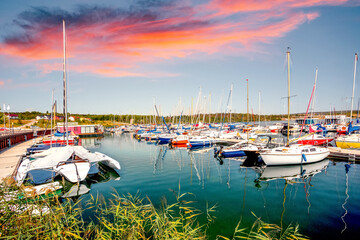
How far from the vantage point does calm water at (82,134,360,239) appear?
12539mm

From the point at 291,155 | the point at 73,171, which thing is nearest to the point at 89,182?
the point at 73,171

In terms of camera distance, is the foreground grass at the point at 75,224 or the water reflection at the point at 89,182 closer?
the foreground grass at the point at 75,224

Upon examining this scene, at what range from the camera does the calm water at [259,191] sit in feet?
41.1

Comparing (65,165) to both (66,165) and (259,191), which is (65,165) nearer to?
(66,165)

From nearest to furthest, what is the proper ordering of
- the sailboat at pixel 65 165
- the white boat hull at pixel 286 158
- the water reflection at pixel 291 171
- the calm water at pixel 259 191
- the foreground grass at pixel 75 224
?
1. the foreground grass at pixel 75 224
2. the calm water at pixel 259 191
3. the sailboat at pixel 65 165
4. the water reflection at pixel 291 171
5. the white boat hull at pixel 286 158

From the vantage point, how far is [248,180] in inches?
848

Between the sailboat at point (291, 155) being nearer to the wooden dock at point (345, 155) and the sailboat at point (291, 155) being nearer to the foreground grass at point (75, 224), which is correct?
the wooden dock at point (345, 155)

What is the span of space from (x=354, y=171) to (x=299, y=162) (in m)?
→ 5.65

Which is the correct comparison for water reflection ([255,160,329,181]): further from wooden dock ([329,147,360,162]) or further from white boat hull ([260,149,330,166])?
wooden dock ([329,147,360,162])

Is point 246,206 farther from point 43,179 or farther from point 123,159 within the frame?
point 123,159

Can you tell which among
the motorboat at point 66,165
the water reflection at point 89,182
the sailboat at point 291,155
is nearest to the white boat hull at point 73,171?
the motorboat at point 66,165

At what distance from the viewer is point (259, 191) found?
18.2 metres

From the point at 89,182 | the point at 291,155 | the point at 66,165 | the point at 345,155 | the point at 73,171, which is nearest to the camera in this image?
the point at 73,171

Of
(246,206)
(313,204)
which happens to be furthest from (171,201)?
(313,204)
